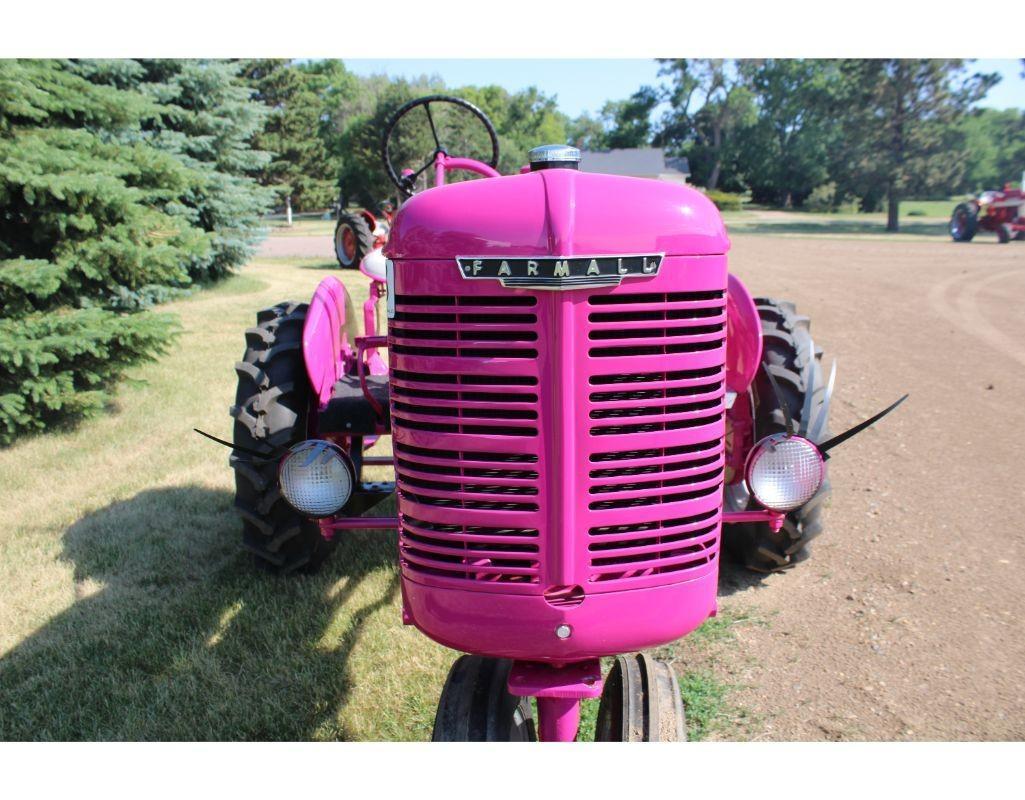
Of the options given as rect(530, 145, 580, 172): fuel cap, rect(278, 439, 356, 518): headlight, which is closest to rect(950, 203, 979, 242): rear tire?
rect(530, 145, 580, 172): fuel cap

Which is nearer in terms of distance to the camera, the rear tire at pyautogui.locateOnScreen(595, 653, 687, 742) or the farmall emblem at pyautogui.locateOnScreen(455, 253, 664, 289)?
the farmall emblem at pyautogui.locateOnScreen(455, 253, 664, 289)

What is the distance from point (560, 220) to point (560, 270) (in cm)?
11

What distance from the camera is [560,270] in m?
1.71

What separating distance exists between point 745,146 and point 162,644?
151 ft

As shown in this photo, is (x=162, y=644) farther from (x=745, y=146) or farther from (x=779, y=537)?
(x=745, y=146)

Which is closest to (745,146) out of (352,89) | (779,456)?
(352,89)

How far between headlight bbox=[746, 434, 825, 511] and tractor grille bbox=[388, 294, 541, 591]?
0.82 meters

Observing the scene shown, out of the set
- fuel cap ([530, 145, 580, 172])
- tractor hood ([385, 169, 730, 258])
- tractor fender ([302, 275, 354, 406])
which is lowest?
tractor fender ([302, 275, 354, 406])

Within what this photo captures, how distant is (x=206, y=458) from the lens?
525cm

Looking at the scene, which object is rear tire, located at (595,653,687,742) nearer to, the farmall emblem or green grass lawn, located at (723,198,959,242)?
the farmall emblem

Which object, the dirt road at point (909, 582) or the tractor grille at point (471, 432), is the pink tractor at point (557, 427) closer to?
the tractor grille at point (471, 432)

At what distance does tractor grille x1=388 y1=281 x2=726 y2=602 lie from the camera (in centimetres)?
178

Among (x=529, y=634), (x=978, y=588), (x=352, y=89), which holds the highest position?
(x=352, y=89)

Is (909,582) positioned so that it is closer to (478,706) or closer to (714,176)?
(478,706)
